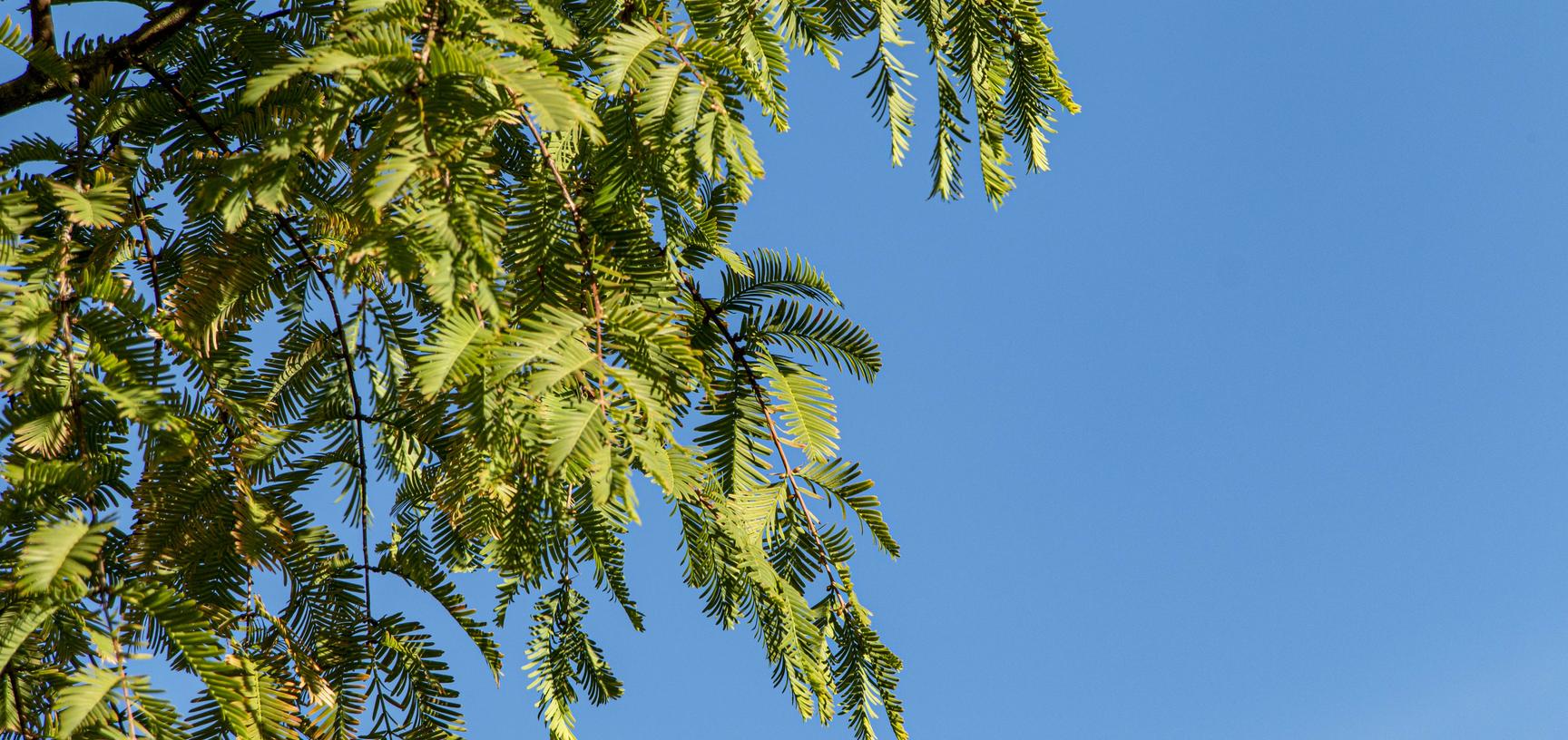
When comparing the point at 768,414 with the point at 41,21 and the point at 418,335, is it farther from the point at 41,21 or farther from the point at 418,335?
the point at 41,21

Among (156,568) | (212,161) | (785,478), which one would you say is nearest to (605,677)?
(785,478)

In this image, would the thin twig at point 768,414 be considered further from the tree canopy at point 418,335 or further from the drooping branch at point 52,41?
the drooping branch at point 52,41

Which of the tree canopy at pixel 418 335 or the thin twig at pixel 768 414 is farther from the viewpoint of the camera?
the thin twig at pixel 768 414

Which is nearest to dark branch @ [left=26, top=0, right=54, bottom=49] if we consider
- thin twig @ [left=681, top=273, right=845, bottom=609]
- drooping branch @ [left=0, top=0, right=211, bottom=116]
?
drooping branch @ [left=0, top=0, right=211, bottom=116]

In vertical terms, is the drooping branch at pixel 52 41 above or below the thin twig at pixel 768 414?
above

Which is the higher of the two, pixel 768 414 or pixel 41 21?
pixel 41 21

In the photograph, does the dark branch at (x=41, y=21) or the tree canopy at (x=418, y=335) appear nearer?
the tree canopy at (x=418, y=335)

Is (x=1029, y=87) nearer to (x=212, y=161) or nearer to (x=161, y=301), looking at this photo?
(x=212, y=161)

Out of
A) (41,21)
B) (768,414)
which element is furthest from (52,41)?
(768,414)

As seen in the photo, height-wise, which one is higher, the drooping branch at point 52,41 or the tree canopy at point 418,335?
the drooping branch at point 52,41

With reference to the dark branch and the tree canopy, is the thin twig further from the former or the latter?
the dark branch

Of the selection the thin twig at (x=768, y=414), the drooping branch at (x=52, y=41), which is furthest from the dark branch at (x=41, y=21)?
the thin twig at (x=768, y=414)

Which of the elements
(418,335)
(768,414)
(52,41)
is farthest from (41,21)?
(768,414)

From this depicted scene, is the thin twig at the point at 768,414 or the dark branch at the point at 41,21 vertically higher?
the dark branch at the point at 41,21
